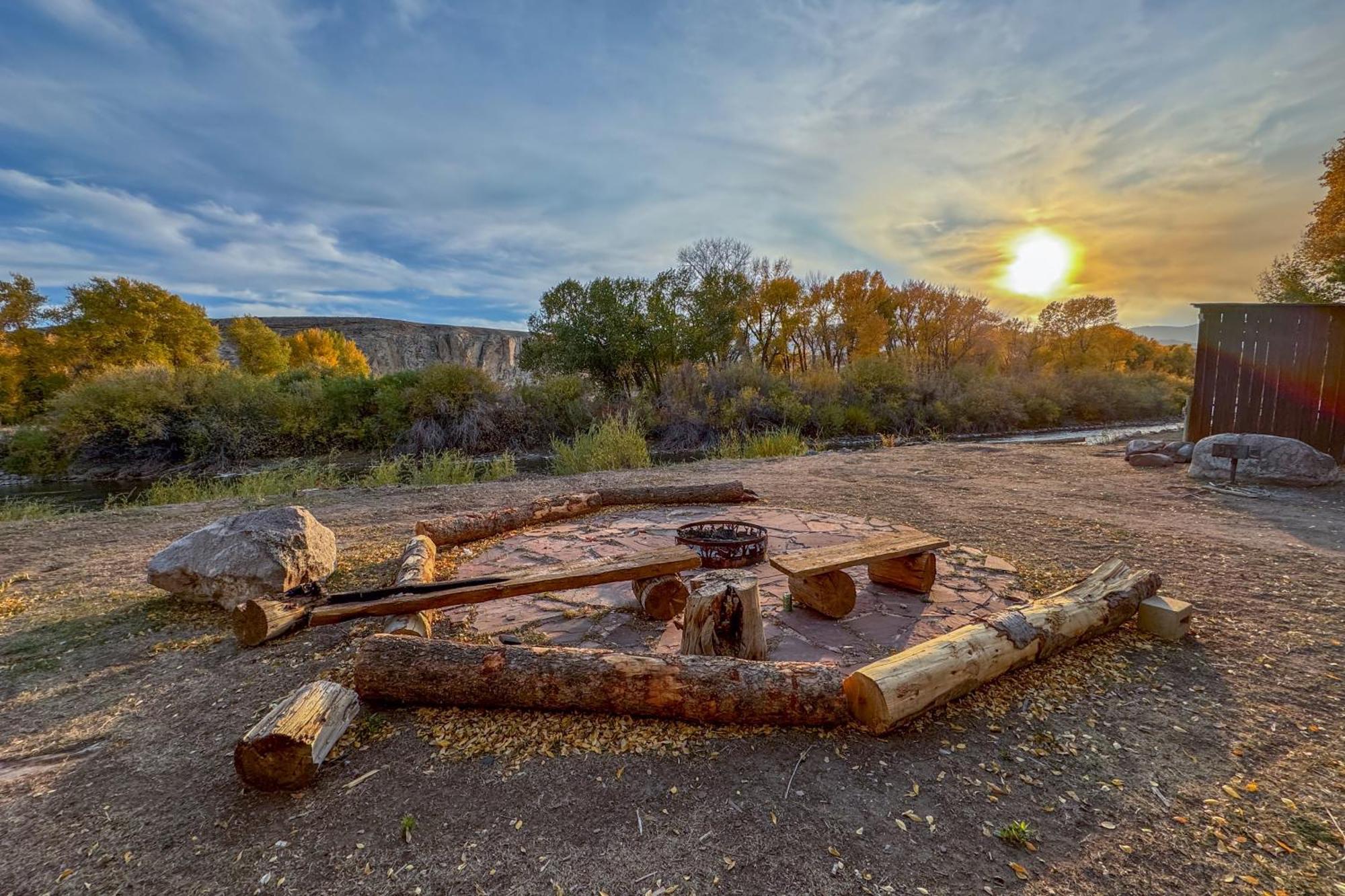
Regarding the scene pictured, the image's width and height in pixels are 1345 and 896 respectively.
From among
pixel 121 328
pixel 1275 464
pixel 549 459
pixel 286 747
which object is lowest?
Result: pixel 549 459

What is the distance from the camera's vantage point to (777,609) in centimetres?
300

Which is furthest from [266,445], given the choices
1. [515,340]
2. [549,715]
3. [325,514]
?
[515,340]

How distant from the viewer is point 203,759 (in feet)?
6.01

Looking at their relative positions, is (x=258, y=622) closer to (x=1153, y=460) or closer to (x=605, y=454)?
(x=605, y=454)

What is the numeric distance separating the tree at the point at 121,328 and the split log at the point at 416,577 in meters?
27.9

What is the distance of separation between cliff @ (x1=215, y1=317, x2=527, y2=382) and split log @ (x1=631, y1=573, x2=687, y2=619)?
1738 inches

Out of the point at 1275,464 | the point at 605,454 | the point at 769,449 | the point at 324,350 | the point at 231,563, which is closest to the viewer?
the point at 231,563

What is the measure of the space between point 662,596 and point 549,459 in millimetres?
10229

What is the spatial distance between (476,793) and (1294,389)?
35.4ft

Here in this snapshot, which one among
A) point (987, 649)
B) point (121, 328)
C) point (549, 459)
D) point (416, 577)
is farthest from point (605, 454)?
point (121, 328)

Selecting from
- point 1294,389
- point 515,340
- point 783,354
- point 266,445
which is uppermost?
point 515,340

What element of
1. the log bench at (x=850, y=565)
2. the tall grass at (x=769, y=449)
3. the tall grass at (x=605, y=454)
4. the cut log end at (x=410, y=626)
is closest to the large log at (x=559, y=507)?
the cut log end at (x=410, y=626)

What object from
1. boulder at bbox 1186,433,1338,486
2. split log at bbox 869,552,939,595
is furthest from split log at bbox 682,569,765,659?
boulder at bbox 1186,433,1338,486

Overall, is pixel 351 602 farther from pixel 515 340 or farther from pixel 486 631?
pixel 515 340
